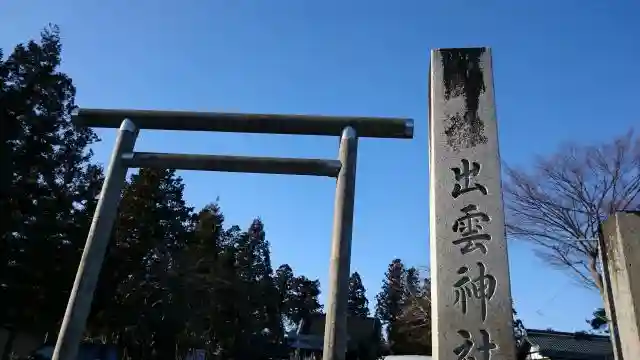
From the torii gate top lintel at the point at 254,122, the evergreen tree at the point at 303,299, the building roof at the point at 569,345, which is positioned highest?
the evergreen tree at the point at 303,299

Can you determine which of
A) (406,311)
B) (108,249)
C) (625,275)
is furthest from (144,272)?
(625,275)

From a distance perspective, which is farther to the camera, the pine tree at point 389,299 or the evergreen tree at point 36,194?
the pine tree at point 389,299

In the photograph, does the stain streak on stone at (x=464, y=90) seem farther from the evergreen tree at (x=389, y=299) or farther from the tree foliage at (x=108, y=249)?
the evergreen tree at (x=389, y=299)

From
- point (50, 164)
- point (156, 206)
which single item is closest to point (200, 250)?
point (156, 206)

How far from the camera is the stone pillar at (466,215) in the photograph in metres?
4.84

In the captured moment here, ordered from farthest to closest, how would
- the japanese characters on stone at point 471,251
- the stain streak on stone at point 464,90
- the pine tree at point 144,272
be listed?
1. the pine tree at point 144,272
2. the stain streak on stone at point 464,90
3. the japanese characters on stone at point 471,251

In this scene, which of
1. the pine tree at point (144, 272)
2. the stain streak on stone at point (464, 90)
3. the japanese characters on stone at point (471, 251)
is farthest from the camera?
the pine tree at point (144, 272)

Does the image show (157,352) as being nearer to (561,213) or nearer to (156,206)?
(156,206)


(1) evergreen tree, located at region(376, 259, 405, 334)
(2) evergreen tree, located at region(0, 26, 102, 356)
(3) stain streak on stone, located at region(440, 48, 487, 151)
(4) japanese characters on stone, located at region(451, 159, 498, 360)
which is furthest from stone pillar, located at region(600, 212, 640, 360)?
(1) evergreen tree, located at region(376, 259, 405, 334)

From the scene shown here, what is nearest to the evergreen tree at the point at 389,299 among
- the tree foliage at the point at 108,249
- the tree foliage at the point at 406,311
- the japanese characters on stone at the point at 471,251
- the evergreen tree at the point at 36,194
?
the tree foliage at the point at 406,311

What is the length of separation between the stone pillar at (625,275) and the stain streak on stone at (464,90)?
168 cm

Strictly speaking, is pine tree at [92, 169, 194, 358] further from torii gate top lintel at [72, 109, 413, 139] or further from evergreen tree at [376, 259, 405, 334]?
evergreen tree at [376, 259, 405, 334]

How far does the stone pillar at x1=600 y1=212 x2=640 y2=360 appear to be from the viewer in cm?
512

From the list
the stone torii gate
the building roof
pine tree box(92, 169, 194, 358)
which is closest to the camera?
the stone torii gate
